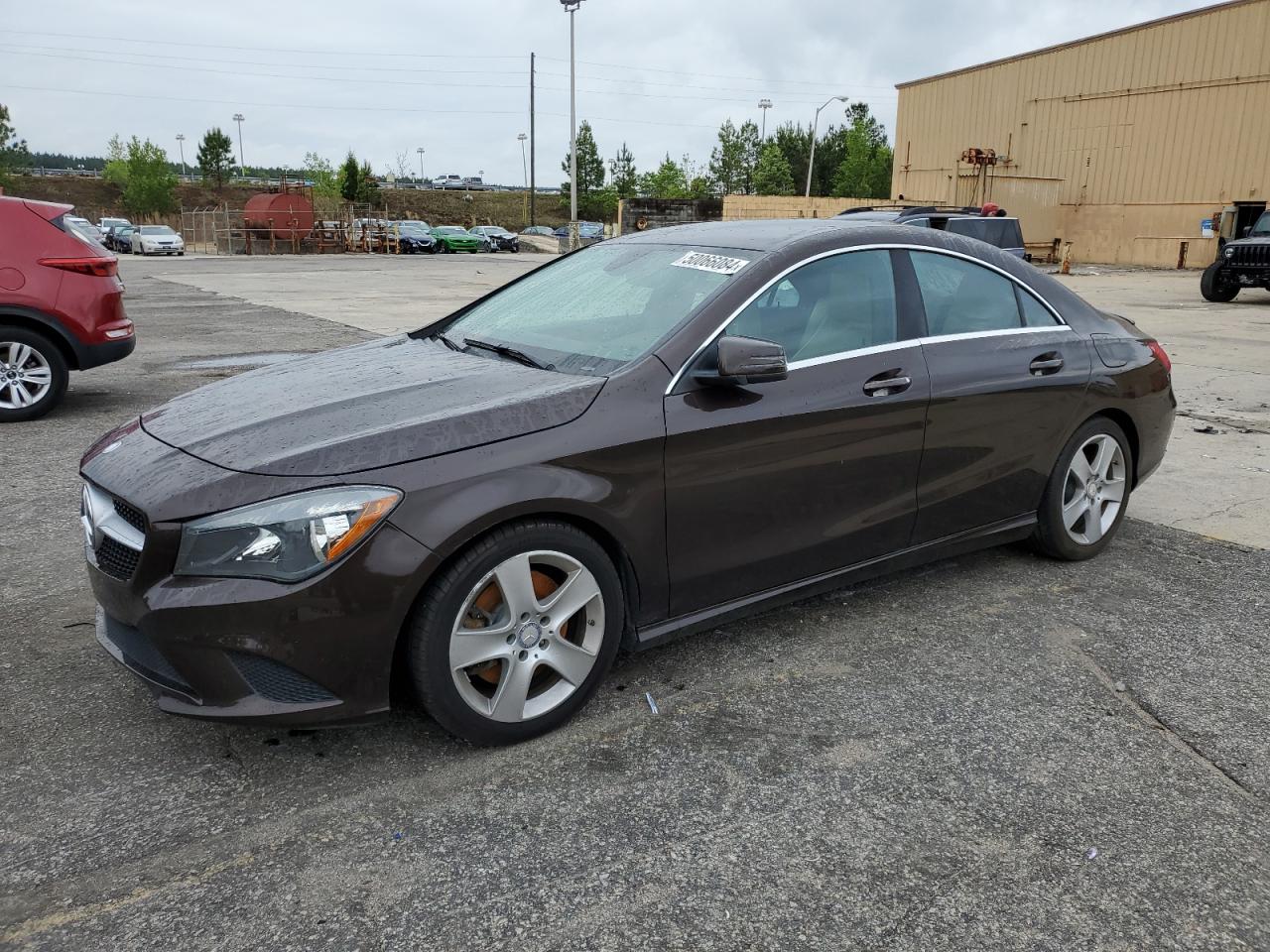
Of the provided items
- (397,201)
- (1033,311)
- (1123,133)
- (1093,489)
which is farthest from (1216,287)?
(397,201)

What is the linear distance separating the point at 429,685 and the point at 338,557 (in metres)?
0.45

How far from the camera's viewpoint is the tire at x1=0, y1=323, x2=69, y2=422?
729 cm

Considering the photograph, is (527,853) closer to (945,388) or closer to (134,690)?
(134,690)

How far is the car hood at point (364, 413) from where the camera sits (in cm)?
271

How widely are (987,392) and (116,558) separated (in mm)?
3126

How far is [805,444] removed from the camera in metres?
3.41

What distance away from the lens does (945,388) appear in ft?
12.5

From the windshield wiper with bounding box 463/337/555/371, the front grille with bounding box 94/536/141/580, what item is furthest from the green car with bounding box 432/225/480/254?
the front grille with bounding box 94/536/141/580

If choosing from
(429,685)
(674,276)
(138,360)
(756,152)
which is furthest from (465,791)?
(756,152)

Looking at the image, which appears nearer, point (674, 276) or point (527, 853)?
point (527, 853)

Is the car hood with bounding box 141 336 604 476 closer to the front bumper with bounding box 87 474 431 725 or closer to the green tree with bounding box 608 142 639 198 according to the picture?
the front bumper with bounding box 87 474 431 725

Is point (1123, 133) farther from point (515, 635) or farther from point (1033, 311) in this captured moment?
point (515, 635)

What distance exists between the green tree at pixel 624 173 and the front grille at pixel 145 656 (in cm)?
8677

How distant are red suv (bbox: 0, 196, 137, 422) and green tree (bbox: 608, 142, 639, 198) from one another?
81819mm
